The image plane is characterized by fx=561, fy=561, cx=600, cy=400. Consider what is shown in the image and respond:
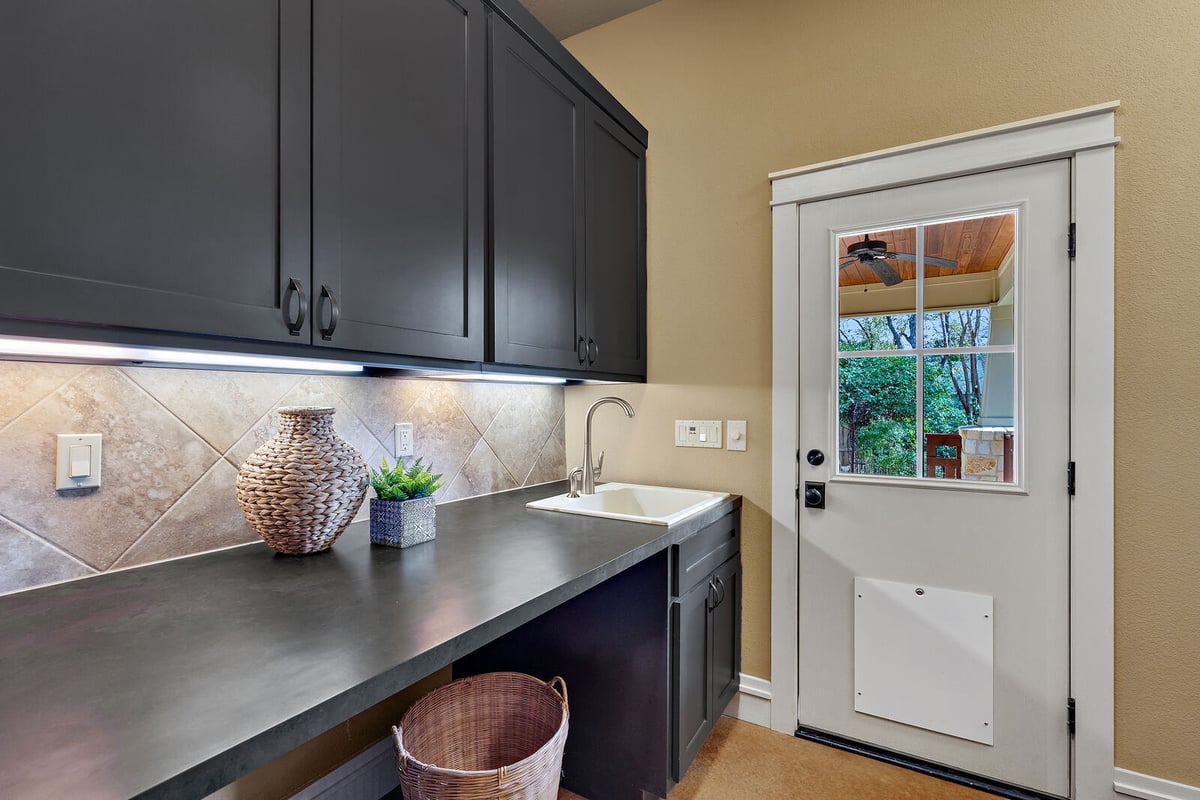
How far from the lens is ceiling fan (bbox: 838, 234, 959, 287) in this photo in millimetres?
1902

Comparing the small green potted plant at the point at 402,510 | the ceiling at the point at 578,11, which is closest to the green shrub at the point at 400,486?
the small green potted plant at the point at 402,510

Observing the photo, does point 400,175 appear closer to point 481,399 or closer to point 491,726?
point 481,399

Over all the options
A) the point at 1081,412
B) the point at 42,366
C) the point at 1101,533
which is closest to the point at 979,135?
the point at 1081,412

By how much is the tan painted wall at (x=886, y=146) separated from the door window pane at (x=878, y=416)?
0.28 metres

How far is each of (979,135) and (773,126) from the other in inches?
26.5

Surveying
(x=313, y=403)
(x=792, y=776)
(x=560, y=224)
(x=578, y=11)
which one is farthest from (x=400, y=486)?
(x=578, y=11)

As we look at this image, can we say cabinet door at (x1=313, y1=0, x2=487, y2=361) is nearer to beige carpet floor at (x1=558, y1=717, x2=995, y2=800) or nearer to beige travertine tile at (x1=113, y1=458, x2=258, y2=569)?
beige travertine tile at (x1=113, y1=458, x2=258, y2=569)

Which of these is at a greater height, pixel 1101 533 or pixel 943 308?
pixel 943 308

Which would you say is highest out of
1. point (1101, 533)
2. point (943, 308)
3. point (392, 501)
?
point (943, 308)

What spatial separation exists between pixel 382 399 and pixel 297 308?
2.15ft

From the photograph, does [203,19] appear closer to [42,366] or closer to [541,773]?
[42,366]

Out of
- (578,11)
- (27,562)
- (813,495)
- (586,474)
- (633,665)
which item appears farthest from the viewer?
(578,11)

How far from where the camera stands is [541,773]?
1165 mm

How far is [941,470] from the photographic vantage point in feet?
6.02
